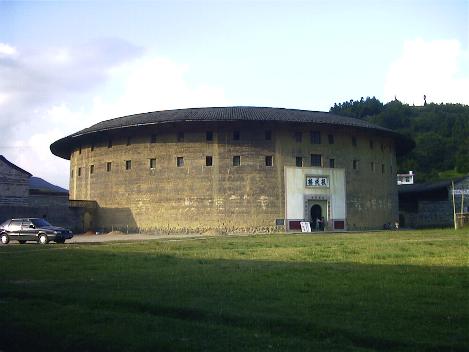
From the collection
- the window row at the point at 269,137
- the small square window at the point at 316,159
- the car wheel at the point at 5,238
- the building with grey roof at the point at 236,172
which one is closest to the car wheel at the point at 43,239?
the car wheel at the point at 5,238

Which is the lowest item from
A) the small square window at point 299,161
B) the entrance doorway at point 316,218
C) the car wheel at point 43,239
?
the car wheel at point 43,239

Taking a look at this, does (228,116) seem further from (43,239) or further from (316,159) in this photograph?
(43,239)

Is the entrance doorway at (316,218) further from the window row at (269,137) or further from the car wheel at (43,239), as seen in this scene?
the car wheel at (43,239)

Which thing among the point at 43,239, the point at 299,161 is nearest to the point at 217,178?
the point at 299,161

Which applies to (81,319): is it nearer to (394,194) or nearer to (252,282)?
(252,282)

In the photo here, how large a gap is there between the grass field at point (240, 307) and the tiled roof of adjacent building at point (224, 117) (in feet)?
85.2

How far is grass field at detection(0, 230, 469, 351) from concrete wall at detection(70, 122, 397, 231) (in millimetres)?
25153

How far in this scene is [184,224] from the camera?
3684cm

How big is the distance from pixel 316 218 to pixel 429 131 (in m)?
51.4

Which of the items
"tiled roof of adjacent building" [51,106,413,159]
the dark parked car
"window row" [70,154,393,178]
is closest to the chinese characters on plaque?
"window row" [70,154,393,178]

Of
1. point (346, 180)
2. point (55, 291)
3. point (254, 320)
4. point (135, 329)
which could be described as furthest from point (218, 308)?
point (346, 180)

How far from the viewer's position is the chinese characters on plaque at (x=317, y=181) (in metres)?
38.1

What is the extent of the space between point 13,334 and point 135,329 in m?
1.25

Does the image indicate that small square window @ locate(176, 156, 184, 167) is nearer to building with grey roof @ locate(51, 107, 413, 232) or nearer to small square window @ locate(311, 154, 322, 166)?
building with grey roof @ locate(51, 107, 413, 232)
